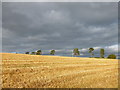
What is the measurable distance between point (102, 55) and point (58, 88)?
122 meters

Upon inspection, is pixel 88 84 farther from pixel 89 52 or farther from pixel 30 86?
pixel 89 52

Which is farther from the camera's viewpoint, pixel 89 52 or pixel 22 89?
pixel 89 52

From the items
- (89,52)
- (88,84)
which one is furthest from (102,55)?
(88,84)

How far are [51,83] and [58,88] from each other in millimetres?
1197

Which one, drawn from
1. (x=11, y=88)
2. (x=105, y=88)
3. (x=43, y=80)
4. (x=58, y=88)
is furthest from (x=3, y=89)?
(x=105, y=88)

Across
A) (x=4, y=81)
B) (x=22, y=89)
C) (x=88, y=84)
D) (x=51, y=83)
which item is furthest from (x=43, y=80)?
(x=88, y=84)

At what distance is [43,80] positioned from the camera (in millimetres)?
12281

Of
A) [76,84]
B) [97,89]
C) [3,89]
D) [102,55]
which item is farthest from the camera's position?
[102,55]

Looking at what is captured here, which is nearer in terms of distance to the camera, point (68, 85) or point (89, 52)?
point (68, 85)

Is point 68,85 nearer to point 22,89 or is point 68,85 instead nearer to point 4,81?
point 22,89

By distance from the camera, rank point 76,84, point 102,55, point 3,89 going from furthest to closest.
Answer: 1. point 102,55
2. point 76,84
3. point 3,89

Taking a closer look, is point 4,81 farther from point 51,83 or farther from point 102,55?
point 102,55

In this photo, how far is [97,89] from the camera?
10.8 meters

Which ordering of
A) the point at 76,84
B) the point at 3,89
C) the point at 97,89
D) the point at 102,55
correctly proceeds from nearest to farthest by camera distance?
the point at 3,89, the point at 97,89, the point at 76,84, the point at 102,55
